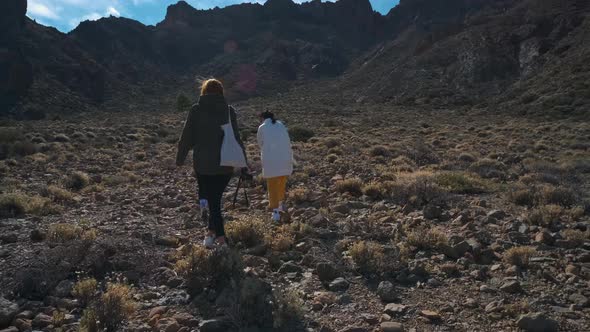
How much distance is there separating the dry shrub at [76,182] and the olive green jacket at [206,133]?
688cm

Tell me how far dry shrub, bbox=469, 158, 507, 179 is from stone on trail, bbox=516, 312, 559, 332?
26.4 feet

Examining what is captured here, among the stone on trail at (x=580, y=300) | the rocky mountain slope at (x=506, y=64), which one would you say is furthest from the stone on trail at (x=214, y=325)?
the rocky mountain slope at (x=506, y=64)

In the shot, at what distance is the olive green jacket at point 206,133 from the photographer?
555 cm

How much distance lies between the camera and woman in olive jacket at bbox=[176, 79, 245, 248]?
5551 mm

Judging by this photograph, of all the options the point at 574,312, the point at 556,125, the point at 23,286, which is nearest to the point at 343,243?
the point at 574,312

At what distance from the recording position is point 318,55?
4803 inches

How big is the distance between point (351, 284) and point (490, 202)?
4.62m

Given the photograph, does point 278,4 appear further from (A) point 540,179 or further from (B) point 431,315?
(B) point 431,315

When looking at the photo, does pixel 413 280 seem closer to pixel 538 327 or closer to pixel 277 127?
pixel 538 327

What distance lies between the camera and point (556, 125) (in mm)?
29641

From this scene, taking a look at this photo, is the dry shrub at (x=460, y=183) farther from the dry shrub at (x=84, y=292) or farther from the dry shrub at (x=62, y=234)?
the dry shrub at (x=84, y=292)

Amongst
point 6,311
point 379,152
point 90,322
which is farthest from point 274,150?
point 379,152

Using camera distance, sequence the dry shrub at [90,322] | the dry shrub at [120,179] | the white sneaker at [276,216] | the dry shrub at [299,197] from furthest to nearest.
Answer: the dry shrub at [120,179] → the dry shrub at [299,197] → the white sneaker at [276,216] → the dry shrub at [90,322]

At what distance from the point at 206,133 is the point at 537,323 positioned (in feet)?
12.6
